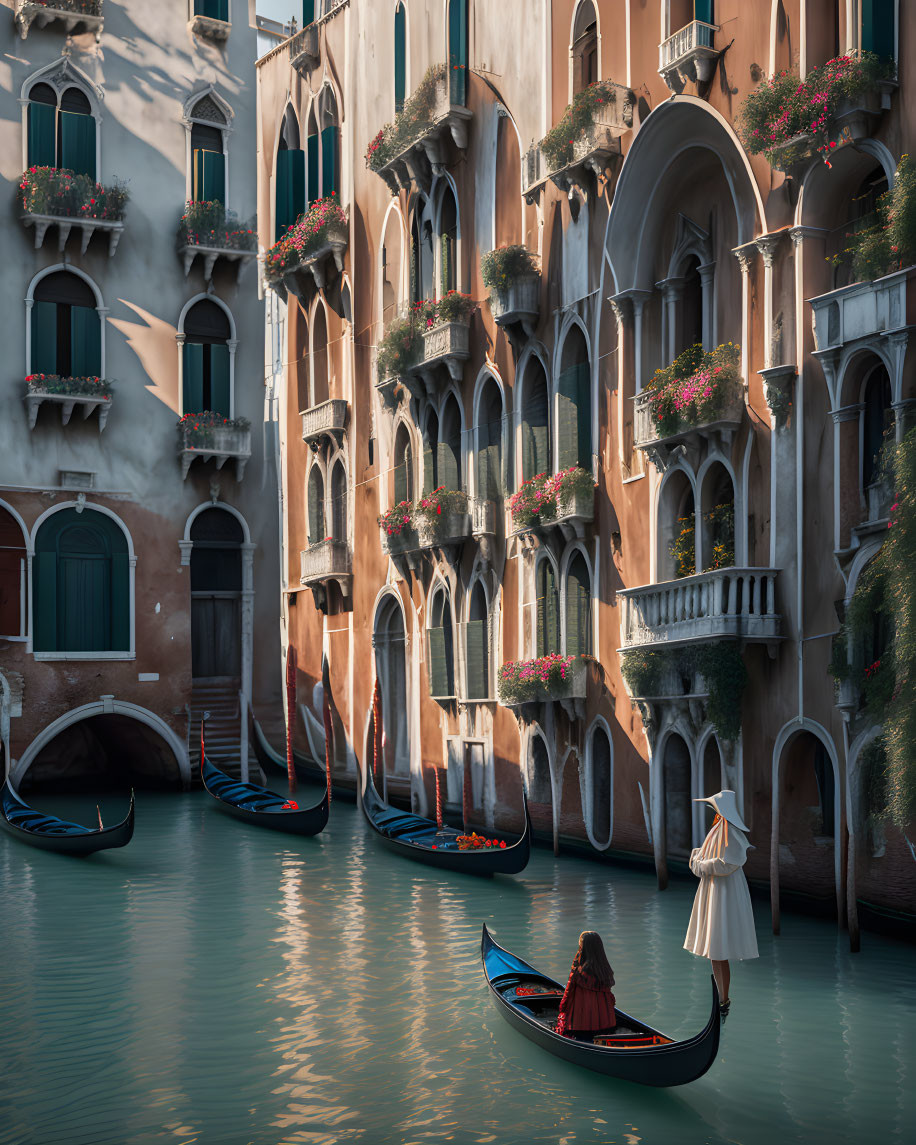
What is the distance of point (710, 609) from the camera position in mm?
11375

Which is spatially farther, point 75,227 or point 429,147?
point 75,227

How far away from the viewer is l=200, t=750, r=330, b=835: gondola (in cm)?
1689

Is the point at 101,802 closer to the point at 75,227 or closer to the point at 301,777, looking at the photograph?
the point at 301,777

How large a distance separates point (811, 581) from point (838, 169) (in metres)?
3.14

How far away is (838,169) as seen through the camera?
10.6 m

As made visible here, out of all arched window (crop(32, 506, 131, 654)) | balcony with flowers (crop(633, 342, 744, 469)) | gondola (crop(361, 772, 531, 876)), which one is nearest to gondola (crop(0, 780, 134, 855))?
arched window (crop(32, 506, 131, 654))

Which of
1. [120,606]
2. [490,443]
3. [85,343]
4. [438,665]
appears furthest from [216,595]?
[490,443]

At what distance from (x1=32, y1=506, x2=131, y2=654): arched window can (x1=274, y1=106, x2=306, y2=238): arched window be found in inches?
220

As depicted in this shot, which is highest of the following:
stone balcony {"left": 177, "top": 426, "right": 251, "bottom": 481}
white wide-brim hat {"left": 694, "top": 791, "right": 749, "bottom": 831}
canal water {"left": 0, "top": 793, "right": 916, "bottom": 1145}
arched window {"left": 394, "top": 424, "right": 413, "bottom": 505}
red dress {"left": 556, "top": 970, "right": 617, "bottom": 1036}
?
stone balcony {"left": 177, "top": 426, "right": 251, "bottom": 481}

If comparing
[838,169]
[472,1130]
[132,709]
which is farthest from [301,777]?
[472,1130]

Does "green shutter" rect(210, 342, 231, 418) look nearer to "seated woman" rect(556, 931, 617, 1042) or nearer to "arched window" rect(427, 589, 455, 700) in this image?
"arched window" rect(427, 589, 455, 700)

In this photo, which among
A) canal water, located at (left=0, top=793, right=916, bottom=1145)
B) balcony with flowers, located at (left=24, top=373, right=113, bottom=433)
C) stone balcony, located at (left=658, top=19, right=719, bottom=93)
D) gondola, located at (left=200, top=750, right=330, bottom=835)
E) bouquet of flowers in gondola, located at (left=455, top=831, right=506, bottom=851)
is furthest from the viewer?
balcony with flowers, located at (left=24, top=373, right=113, bottom=433)

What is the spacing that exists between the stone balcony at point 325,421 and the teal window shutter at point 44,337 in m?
3.77

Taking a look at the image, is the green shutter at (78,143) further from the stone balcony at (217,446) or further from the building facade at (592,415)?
the stone balcony at (217,446)
